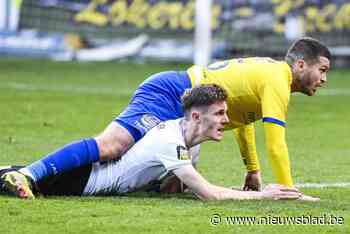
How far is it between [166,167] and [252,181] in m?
1.26

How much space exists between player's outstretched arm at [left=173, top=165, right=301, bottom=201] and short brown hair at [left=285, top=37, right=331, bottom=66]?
1111 mm

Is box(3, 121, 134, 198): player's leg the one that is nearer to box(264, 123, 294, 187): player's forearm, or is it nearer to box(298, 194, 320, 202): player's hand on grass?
box(264, 123, 294, 187): player's forearm

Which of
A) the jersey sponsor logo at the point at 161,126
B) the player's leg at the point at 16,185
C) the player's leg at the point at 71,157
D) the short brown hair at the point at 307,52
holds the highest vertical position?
the short brown hair at the point at 307,52

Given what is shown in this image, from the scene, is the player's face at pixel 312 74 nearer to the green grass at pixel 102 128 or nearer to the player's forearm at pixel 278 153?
the player's forearm at pixel 278 153

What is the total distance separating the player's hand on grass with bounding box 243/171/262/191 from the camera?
9.40m

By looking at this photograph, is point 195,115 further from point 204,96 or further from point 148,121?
point 148,121

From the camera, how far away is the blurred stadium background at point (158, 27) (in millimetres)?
25703

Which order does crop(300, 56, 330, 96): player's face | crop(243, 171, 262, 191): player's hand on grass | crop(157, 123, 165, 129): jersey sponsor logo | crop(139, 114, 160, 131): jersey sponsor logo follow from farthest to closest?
crop(243, 171, 262, 191): player's hand on grass < crop(300, 56, 330, 96): player's face < crop(139, 114, 160, 131): jersey sponsor logo < crop(157, 123, 165, 129): jersey sponsor logo

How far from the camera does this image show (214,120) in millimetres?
8414

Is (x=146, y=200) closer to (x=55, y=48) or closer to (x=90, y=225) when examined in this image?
(x=90, y=225)

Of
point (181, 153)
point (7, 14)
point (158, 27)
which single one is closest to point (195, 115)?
point (181, 153)

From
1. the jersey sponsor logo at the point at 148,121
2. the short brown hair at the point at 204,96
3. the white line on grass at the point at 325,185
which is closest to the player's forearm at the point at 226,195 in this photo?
the short brown hair at the point at 204,96

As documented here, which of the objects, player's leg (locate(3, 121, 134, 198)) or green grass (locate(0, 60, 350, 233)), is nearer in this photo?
green grass (locate(0, 60, 350, 233))

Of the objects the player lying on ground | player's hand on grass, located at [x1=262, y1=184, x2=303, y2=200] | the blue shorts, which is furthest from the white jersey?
player's hand on grass, located at [x1=262, y1=184, x2=303, y2=200]
